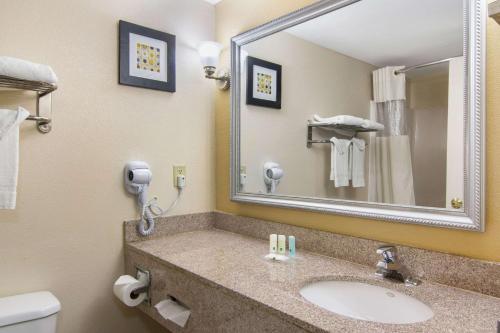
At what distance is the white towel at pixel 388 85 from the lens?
122 centimetres

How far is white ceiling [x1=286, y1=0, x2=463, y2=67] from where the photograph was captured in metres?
1.09

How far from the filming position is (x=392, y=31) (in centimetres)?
125

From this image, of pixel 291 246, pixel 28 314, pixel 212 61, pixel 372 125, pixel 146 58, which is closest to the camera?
pixel 28 314

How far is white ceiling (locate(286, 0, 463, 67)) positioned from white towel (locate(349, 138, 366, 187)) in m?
0.31

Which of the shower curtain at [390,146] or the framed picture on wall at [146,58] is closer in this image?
the shower curtain at [390,146]

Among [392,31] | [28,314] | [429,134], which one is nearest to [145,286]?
[28,314]

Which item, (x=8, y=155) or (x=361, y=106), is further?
(x=361, y=106)

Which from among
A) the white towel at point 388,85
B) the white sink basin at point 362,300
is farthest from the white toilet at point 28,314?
the white towel at point 388,85

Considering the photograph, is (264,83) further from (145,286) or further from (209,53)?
(145,286)

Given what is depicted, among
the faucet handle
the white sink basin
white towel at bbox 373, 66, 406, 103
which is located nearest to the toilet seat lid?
the white sink basin

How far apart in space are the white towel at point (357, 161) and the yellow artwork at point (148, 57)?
40.9 inches

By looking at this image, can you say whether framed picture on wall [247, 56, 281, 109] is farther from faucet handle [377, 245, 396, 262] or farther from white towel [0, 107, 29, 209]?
white towel [0, 107, 29, 209]

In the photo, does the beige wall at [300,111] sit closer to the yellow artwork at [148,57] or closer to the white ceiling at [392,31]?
the white ceiling at [392,31]

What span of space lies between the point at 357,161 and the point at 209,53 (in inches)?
37.8
